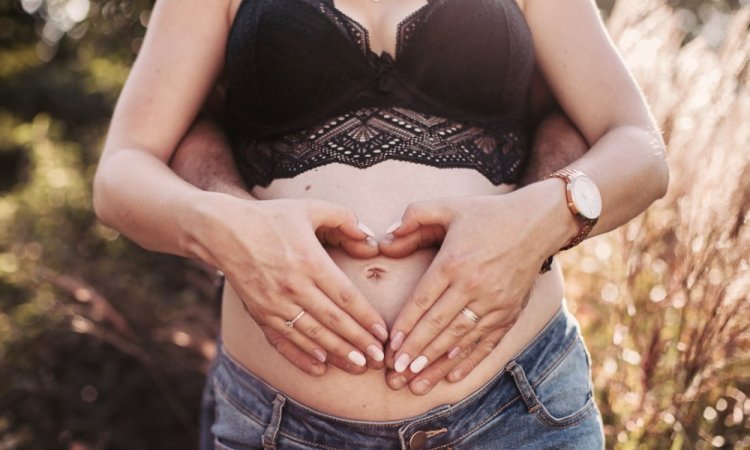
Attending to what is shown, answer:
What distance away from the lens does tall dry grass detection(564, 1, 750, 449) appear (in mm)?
1590

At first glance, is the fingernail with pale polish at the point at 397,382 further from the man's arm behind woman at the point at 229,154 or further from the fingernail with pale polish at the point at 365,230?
the man's arm behind woman at the point at 229,154

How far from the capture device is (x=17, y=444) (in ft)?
7.73

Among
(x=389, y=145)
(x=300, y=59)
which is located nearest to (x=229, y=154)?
(x=300, y=59)

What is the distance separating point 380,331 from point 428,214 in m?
0.20

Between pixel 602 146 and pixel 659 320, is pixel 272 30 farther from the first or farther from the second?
pixel 659 320

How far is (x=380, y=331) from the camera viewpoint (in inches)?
39.2

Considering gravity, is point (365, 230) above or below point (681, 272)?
above

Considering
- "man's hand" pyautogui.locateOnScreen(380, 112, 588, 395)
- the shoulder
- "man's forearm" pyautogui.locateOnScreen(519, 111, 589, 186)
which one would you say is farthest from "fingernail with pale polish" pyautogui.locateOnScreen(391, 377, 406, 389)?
the shoulder

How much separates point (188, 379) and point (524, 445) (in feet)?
6.12

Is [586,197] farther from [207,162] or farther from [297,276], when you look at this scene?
[207,162]

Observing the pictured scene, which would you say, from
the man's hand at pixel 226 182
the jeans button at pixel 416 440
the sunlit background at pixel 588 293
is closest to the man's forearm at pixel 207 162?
the man's hand at pixel 226 182

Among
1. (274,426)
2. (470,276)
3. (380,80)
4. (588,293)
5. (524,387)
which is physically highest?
(380,80)

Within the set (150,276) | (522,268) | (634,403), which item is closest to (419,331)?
(522,268)

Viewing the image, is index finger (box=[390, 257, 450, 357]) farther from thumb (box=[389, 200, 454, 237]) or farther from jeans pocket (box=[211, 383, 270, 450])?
jeans pocket (box=[211, 383, 270, 450])
